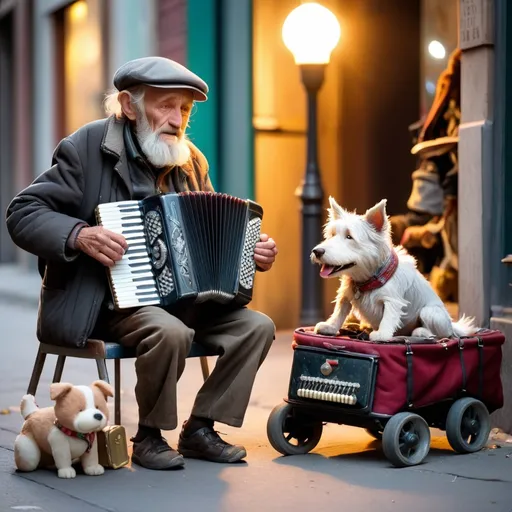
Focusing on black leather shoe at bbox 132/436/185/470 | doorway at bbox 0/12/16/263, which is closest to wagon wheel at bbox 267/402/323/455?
black leather shoe at bbox 132/436/185/470

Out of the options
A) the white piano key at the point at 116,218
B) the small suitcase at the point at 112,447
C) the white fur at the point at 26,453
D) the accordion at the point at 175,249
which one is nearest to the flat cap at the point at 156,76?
the accordion at the point at 175,249

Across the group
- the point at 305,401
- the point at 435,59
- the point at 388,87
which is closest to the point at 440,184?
the point at 435,59

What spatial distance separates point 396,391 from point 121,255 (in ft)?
4.25

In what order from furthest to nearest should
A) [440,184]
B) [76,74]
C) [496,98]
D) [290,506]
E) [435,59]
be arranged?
[76,74]
[435,59]
[440,184]
[496,98]
[290,506]

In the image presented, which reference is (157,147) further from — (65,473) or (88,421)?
(65,473)

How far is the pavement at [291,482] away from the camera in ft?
14.5

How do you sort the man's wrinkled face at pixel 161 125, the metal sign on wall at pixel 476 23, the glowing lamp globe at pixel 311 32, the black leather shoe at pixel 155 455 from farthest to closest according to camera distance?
the glowing lamp globe at pixel 311 32 < the metal sign on wall at pixel 476 23 < the man's wrinkled face at pixel 161 125 < the black leather shoe at pixel 155 455

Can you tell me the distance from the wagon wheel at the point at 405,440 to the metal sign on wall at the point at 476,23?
2.08 m

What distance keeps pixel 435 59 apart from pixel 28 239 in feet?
16.6

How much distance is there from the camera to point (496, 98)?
5.94 meters

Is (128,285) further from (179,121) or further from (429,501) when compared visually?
(429,501)

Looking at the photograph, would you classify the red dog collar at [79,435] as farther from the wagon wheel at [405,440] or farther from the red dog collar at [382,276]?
the red dog collar at [382,276]

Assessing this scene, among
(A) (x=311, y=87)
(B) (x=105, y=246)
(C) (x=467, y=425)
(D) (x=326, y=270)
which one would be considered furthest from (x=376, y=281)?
(A) (x=311, y=87)

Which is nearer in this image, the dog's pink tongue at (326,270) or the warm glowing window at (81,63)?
the dog's pink tongue at (326,270)
